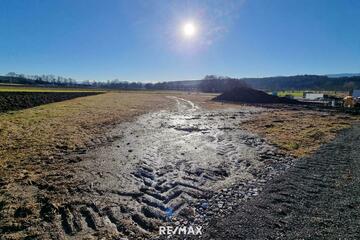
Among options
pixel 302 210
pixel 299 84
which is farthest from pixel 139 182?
pixel 299 84

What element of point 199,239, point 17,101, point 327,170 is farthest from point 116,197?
point 17,101

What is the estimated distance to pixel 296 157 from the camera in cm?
880

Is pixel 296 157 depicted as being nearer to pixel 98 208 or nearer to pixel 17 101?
pixel 98 208

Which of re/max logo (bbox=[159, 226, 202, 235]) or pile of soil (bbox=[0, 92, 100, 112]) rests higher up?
pile of soil (bbox=[0, 92, 100, 112])

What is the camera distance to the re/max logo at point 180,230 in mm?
4019

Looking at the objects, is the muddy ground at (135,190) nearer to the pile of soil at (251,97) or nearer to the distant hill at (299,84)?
the pile of soil at (251,97)

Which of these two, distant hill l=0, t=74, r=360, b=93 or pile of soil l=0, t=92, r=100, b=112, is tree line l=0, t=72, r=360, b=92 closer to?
distant hill l=0, t=74, r=360, b=93

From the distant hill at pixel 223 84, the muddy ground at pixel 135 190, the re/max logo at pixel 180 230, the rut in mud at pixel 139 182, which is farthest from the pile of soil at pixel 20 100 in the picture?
the distant hill at pixel 223 84

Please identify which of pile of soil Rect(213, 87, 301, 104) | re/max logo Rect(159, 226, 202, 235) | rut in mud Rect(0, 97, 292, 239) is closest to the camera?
re/max logo Rect(159, 226, 202, 235)

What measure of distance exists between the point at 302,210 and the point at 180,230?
2.79m

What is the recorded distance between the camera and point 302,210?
469 centimetres

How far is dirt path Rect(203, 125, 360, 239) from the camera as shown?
154 inches

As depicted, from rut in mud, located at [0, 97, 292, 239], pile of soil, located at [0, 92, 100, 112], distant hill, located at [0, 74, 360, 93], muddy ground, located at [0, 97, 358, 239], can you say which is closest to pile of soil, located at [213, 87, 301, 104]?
rut in mud, located at [0, 97, 292, 239]

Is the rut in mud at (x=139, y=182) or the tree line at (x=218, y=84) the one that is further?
the tree line at (x=218, y=84)
